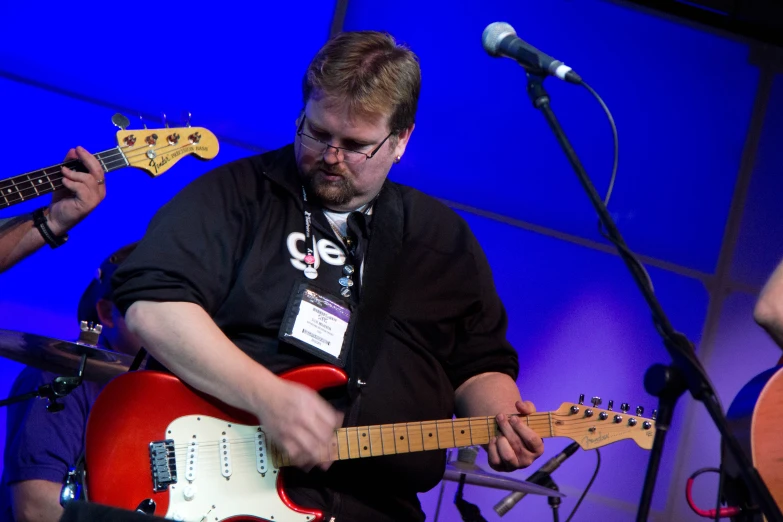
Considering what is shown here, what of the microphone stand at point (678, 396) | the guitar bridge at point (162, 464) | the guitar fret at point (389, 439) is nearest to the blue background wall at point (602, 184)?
the guitar fret at point (389, 439)

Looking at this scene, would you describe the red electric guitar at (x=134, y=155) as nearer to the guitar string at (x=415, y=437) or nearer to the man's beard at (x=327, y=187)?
the man's beard at (x=327, y=187)

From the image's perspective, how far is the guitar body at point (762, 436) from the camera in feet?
6.82

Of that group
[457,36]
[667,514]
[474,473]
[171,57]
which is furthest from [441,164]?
[667,514]

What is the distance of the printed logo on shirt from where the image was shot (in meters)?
2.33

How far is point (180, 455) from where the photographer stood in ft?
6.81

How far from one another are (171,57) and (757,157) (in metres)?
2.74

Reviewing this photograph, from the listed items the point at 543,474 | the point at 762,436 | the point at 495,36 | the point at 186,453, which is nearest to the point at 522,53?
the point at 495,36

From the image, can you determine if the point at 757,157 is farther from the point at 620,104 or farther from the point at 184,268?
the point at 184,268

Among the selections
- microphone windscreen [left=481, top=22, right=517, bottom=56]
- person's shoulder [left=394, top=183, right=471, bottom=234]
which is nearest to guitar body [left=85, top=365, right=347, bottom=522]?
person's shoulder [left=394, top=183, right=471, bottom=234]

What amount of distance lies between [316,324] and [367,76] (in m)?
0.69

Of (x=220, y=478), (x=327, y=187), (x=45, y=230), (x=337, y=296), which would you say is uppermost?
(x=327, y=187)

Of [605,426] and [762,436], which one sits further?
[605,426]

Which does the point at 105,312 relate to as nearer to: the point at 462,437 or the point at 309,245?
the point at 309,245

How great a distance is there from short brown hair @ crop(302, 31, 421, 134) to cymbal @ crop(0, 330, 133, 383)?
3.17ft
